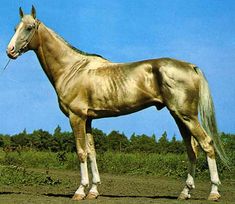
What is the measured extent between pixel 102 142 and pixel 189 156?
899 inches

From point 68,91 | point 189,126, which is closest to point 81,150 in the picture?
point 68,91

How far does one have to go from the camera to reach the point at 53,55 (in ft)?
28.6

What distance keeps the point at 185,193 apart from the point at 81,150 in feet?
5.66

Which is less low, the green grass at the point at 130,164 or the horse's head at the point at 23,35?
the horse's head at the point at 23,35

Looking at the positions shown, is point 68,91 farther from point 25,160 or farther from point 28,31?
point 25,160

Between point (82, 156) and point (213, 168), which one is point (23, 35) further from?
point (213, 168)

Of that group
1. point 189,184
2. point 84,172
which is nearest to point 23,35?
point 84,172

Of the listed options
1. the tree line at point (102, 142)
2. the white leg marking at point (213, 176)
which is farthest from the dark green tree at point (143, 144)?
the white leg marking at point (213, 176)

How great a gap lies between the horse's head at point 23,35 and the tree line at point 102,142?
59.5ft

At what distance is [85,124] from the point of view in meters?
8.25

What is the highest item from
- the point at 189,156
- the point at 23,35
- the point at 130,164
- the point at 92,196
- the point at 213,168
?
the point at 23,35

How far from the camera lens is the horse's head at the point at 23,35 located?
8430mm

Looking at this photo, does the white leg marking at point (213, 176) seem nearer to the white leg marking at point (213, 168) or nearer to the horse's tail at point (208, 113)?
the white leg marking at point (213, 168)

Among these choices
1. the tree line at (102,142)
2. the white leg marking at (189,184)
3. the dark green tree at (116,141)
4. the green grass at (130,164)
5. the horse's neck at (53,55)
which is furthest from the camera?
the dark green tree at (116,141)
